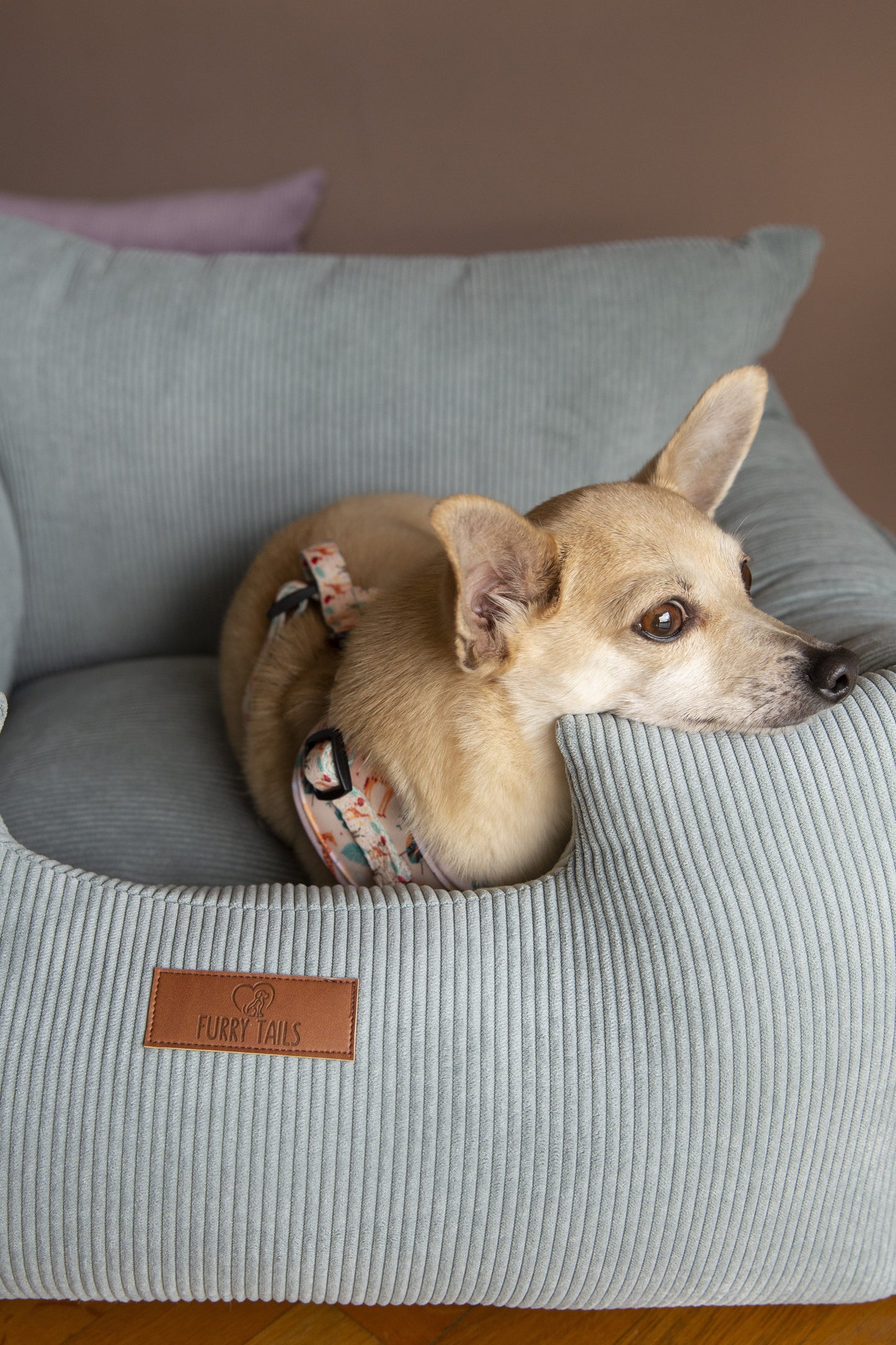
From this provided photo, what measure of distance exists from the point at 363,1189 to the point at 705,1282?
337 mm

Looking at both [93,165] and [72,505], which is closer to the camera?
[72,505]

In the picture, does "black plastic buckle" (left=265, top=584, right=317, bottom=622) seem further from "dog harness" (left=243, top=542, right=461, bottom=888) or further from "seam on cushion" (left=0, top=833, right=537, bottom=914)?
"seam on cushion" (left=0, top=833, right=537, bottom=914)

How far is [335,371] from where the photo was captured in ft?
5.09

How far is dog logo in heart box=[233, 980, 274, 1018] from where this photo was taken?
870 mm

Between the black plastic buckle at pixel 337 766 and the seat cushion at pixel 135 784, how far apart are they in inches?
9.5

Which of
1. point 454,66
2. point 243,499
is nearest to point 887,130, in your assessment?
point 454,66

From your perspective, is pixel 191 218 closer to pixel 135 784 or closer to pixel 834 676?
pixel 135 784

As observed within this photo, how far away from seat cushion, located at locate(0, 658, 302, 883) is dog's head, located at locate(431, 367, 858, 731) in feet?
1.65

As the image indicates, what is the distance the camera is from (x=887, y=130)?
1.95m

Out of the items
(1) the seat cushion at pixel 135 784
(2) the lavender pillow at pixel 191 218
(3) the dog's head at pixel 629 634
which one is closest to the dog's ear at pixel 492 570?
(3) the dog's head at pixel 629 634

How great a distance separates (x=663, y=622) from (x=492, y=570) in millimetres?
191

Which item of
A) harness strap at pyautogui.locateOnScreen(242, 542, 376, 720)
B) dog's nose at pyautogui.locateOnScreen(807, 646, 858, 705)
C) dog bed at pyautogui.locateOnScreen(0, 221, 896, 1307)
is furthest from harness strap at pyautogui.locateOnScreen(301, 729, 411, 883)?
dog's nose at pyautogui.locateOnScreen(807, 646, 858, 705)

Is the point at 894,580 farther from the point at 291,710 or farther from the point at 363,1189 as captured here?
the point at 363,1189

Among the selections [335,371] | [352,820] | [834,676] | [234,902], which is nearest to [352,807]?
[352,820]
